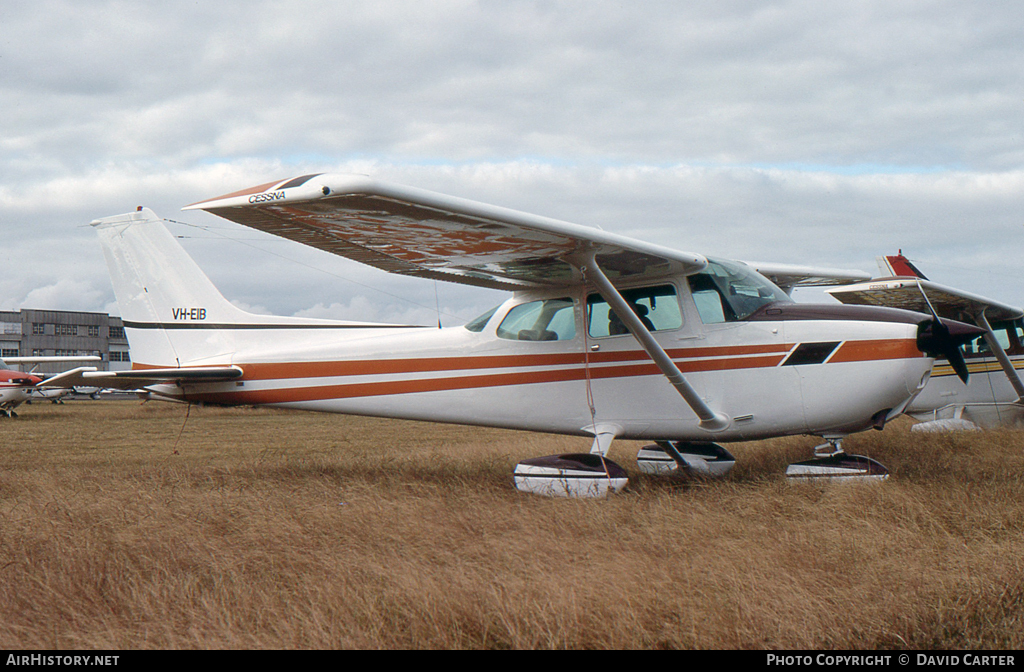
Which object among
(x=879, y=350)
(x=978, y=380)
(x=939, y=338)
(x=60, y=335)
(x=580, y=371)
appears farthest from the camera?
(x=60, y=335)

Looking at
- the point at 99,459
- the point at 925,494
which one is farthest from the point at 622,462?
the point at 99,459

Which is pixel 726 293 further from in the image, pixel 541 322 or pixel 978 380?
pixel 978 380

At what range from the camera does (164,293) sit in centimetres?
918

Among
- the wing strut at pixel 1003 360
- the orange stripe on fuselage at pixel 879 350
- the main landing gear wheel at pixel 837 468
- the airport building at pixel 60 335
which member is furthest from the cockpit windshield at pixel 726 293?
the airport building at pixel 60 335

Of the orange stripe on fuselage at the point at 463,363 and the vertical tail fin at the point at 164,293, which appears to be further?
the vertical tail fin at the point at 164,293

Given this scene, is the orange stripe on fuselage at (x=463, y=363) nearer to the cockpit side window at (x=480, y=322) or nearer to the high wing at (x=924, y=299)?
the cockpit side window at (x=480, y=322)

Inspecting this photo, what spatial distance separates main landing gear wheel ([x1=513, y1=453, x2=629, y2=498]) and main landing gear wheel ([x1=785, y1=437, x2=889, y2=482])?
5.14ft

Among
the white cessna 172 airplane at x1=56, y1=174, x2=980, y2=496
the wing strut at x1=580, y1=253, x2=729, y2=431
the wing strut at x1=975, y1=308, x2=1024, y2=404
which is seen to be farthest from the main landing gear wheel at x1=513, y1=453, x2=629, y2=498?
the wing strut at x1=975, y1=308, x2=1024, y2=404

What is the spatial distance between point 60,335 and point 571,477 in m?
88.3

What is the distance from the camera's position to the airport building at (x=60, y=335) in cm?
7800

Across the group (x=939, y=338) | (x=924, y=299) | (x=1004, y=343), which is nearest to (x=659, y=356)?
(x=939, y=338)

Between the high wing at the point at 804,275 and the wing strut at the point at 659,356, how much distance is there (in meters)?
3.34

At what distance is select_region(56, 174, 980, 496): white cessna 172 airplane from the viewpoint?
611cm
